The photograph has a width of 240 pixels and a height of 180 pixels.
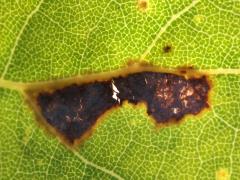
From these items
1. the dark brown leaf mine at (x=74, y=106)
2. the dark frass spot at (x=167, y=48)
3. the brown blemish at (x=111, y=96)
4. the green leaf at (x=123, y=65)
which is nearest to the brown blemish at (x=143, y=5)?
the green leaf at (x=123, y=65)

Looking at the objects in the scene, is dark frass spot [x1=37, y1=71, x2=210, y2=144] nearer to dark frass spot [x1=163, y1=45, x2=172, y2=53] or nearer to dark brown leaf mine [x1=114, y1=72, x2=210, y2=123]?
dark brown leaf mine [x1=114, y1=72, x2=210, y2=123]

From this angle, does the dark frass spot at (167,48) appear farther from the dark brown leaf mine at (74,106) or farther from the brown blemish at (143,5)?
the dark brown leaf mine at (74,106)

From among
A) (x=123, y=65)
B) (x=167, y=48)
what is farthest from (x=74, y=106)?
(x=167, y=48)

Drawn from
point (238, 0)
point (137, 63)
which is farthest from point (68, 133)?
point (238, 0)

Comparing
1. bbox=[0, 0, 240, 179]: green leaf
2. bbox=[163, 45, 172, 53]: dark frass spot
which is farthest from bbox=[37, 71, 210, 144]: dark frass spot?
bbox=[163, 45, 172, 53]: dark frass spot

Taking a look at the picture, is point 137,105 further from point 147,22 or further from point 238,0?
point 238,0

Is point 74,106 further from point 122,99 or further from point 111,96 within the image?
point 122,99
